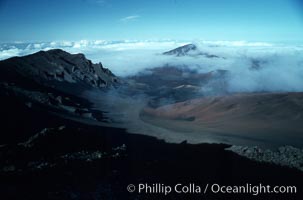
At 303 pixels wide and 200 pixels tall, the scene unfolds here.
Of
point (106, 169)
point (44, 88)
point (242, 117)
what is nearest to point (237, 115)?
point (242, 117)

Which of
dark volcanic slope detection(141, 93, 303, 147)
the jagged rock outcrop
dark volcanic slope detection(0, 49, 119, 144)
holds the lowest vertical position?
the jagged rock outcrop

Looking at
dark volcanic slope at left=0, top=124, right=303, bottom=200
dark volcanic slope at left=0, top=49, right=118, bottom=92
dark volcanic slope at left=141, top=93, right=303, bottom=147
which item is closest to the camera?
dark volcanic slope at left=0, top=124, right=303, bottom=200

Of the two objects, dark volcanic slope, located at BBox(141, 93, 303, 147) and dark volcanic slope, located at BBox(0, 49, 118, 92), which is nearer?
dark volcanic slope, located at BBox(141, 93, 303, 147)

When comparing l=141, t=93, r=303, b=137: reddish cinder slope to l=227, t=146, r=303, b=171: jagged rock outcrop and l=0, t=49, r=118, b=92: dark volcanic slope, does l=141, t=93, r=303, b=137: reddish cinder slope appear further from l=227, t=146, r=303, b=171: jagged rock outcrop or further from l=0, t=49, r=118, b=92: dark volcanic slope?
l=0, t=49, r=118, b=92: dark volcanic slope

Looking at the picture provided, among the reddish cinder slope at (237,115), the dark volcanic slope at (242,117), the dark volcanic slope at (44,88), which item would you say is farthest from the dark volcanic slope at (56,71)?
the dark volcanic slope at (242,117)

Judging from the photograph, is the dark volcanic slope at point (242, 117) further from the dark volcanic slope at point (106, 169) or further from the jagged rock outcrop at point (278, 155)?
the dark volcanic slope at point (106, 169)

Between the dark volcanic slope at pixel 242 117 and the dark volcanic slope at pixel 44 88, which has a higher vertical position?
the dark volcanic slope at pixel 44 88

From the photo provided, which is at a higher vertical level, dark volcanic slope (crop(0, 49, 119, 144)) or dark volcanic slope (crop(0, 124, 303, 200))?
dark volcanic slope (crop(0, 49, 119, 144))

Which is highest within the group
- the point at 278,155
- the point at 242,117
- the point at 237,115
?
the point at 237,115

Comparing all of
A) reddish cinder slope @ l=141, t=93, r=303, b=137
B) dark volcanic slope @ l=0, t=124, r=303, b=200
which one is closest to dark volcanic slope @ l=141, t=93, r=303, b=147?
reddish cinder slope @ l=141, t=93, r=303, b=137

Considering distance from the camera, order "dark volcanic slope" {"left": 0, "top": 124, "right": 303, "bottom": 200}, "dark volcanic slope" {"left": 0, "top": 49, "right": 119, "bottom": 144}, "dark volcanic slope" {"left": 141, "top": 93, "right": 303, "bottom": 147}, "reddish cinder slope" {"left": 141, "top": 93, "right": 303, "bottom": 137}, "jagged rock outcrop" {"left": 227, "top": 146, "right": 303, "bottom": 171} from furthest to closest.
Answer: "reddish cinder slope" {"left": 141, "top": 93, "right": 303, "bottom": 137} < "dark volcanic slope" {"left": 141, "top": 93, "right": 303, "bottom": 147} < "dark volcanic slope" {"left": 0, "top": 49, "right": 119, "bottom": 144} < "jagged rock outcrop" {"left": 227, "top": 146, "right": 303, "bottom": 171} < "dark volcanic slope" {"left": 0, "top": 124, "right": 303, "bottom": 200}

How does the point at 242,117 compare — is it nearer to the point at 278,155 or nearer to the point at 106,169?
the point at 278,155
